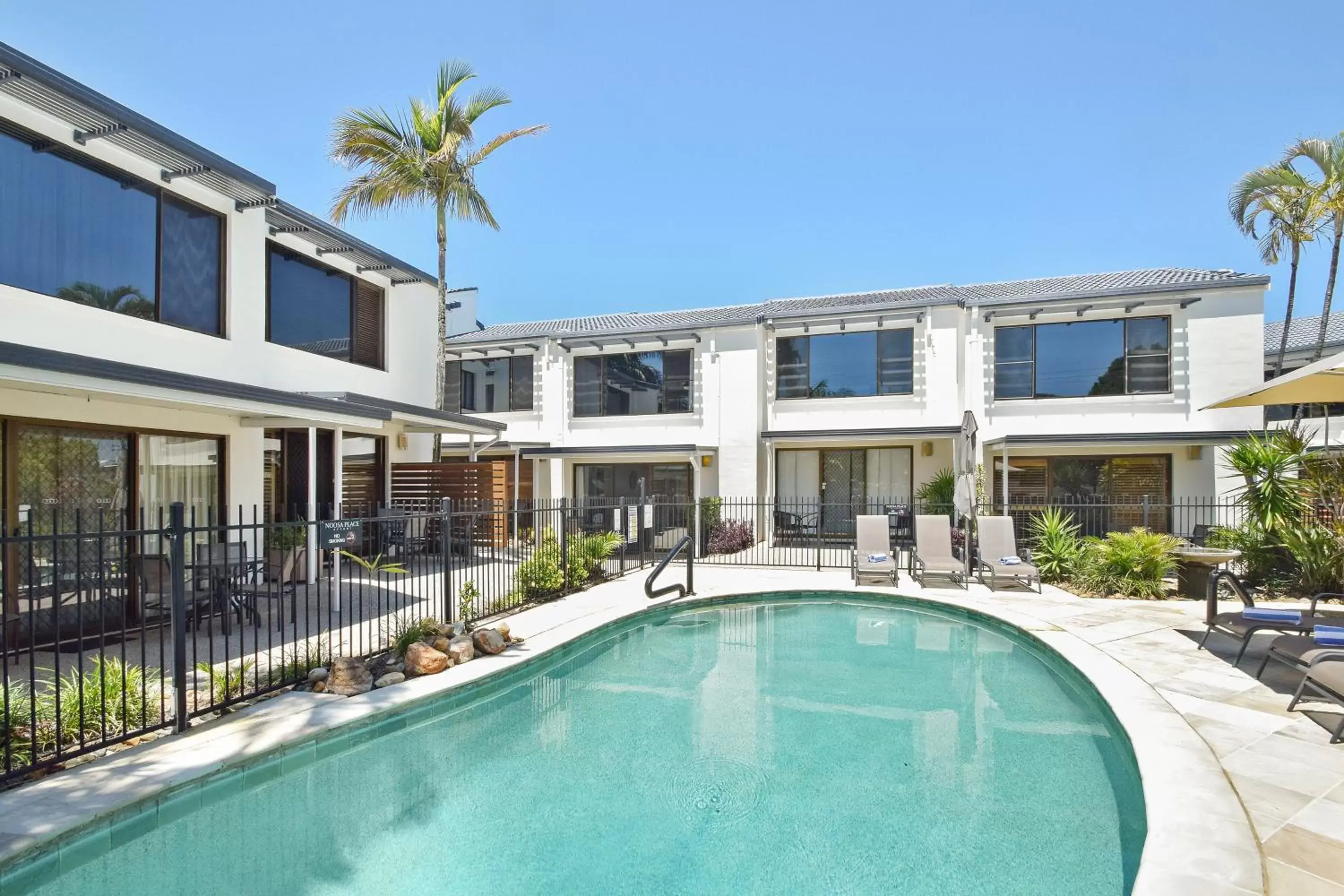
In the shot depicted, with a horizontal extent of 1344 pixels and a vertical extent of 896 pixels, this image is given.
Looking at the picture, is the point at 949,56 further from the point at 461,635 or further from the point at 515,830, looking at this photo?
the point at 515,830

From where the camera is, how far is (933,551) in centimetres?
1328

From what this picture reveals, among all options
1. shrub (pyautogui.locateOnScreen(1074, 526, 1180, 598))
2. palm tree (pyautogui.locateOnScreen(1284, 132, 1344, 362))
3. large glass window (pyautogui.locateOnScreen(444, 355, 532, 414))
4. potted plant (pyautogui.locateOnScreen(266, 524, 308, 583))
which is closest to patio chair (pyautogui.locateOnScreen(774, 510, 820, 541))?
Result: shrub (pyautogui.locateOnScreen(1074, 526, 1180, 598))

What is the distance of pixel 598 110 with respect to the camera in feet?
53.9

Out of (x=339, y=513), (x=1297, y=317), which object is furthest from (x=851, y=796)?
(x=1297, y=317)

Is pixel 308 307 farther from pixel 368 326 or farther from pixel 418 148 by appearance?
pixel 418 148

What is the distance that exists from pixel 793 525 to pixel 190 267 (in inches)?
630

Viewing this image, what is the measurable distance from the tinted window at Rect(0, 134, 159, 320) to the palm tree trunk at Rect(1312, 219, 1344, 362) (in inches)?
1089

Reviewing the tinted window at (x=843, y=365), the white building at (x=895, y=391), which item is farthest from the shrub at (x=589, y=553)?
the tinted window at (x=843, y=365)

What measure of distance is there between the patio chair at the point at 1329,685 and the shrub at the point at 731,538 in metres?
12.8

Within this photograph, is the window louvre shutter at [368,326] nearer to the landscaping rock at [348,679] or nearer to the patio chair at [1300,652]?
the landscaping rock at [348,679]

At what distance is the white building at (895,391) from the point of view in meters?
17.2

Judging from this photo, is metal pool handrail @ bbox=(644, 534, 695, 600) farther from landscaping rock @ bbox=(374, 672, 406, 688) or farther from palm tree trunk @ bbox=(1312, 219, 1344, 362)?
palm tree trunk @ bbox=(1312, 219, 1344, 362)

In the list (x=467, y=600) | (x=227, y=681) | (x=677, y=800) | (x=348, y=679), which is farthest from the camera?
(x=467, y=600)

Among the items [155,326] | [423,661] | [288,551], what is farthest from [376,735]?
[155,326]
